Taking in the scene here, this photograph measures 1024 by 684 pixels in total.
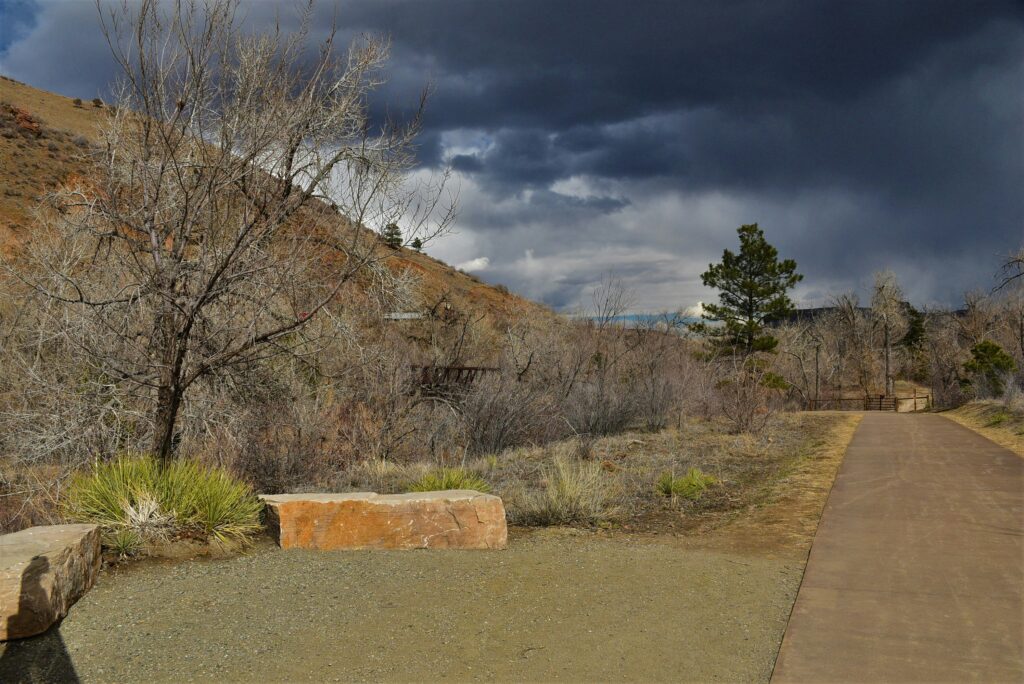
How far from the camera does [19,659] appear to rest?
14.3 feet

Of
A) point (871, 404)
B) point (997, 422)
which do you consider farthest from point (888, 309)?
point (997, 422)

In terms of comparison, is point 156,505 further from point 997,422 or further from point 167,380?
point 997,422

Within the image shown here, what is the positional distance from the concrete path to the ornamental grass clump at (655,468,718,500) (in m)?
1.52

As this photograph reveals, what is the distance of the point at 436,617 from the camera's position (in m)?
5.02

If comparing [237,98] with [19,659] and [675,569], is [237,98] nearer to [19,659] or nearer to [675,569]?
[19,659]

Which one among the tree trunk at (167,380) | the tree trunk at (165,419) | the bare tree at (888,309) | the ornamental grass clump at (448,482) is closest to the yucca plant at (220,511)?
the tree trunk at (167,380)

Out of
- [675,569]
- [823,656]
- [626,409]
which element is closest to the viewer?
[823,656]

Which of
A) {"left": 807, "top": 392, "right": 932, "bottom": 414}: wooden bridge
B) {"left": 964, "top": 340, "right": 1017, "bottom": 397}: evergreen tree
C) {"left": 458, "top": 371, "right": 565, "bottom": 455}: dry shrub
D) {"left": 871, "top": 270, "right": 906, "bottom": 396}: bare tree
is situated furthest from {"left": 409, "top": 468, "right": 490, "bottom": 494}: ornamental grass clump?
{"left": 871, "top": 270, "right": 906, "bottom": 396}: bare tree

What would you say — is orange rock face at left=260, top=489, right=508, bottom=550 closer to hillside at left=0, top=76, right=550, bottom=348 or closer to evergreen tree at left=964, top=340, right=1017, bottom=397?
hillside at left=0, top=76, right=550, bottom=348

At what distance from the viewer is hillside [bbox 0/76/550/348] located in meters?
31.6

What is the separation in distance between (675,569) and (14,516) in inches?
275

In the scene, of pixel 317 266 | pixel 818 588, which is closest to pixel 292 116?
pixel 317 266

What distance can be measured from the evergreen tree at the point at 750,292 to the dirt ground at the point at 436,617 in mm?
42681

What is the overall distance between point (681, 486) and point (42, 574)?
6765 mm
